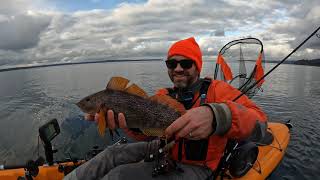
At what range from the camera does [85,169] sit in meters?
5.24

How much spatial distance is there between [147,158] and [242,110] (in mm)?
2780

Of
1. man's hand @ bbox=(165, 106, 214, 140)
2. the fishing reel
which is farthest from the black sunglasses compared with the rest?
man's hand @ bbox=(165, 106, 214, 140)

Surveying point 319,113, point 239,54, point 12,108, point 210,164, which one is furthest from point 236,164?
point 12,108

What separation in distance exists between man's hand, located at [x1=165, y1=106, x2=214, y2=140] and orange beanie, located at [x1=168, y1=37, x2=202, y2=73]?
2852mm

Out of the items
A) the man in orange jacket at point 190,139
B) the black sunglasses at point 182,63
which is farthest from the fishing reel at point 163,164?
the black sunglasses at point 182,63

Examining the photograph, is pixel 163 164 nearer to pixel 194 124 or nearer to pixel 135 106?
pixel 135 106

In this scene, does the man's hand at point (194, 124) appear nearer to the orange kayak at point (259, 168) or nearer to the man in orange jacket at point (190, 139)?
the man in orange jacket at point (190, 139)

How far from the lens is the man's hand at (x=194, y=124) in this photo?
254cm

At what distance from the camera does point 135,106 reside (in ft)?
12.5

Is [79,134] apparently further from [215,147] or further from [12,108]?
[12,108]

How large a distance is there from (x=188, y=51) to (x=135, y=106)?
2043 mm

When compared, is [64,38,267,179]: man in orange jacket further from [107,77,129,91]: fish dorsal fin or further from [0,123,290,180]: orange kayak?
[0,123,290,180]: orange kayak

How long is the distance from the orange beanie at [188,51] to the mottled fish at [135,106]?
174 centimetres

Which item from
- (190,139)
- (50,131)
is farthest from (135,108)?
(50,131)
